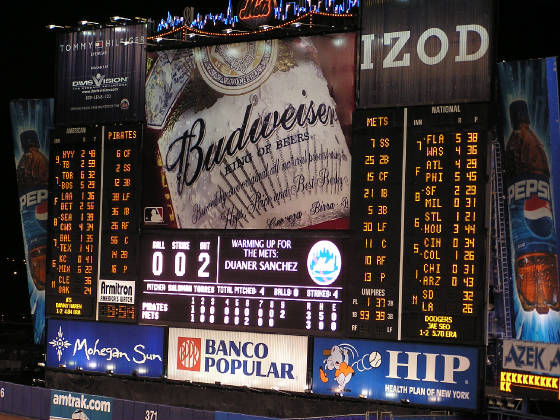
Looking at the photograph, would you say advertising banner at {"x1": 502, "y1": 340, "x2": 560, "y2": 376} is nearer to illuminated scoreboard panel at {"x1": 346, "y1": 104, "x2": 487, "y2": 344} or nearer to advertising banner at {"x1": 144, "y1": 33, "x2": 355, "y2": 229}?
illuminated scoreboard panel at {"x1": 346, "y1": 104, "x2": 487, "y2": 344}

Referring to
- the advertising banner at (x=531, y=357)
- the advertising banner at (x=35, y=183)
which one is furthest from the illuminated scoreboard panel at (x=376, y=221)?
the advertising banner at (x=35, y=183)

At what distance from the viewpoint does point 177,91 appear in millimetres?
25047

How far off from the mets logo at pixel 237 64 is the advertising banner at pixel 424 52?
2.57 metres

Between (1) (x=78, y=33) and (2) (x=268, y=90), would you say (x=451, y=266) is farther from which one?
(1) (x=78, y=33)

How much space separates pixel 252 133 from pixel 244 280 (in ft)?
11.2

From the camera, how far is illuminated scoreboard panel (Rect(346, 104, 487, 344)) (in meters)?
20.8

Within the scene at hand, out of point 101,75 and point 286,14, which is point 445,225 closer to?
point 286,14

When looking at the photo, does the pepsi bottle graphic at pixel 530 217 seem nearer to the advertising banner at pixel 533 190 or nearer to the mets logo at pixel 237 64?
the advertising banner at pixel 533 190

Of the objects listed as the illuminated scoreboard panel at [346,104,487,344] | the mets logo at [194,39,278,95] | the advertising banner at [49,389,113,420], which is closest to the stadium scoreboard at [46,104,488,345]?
the illuminated scoreboard panel at [346,104,487,344]

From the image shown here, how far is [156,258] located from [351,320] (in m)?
5.46

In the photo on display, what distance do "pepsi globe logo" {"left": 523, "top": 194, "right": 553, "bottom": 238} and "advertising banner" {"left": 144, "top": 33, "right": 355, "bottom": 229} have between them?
3.88m

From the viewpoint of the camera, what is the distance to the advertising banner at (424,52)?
21031mm

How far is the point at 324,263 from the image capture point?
2262 cm

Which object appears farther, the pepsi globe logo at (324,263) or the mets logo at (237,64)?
the mets logo at (237,64)
